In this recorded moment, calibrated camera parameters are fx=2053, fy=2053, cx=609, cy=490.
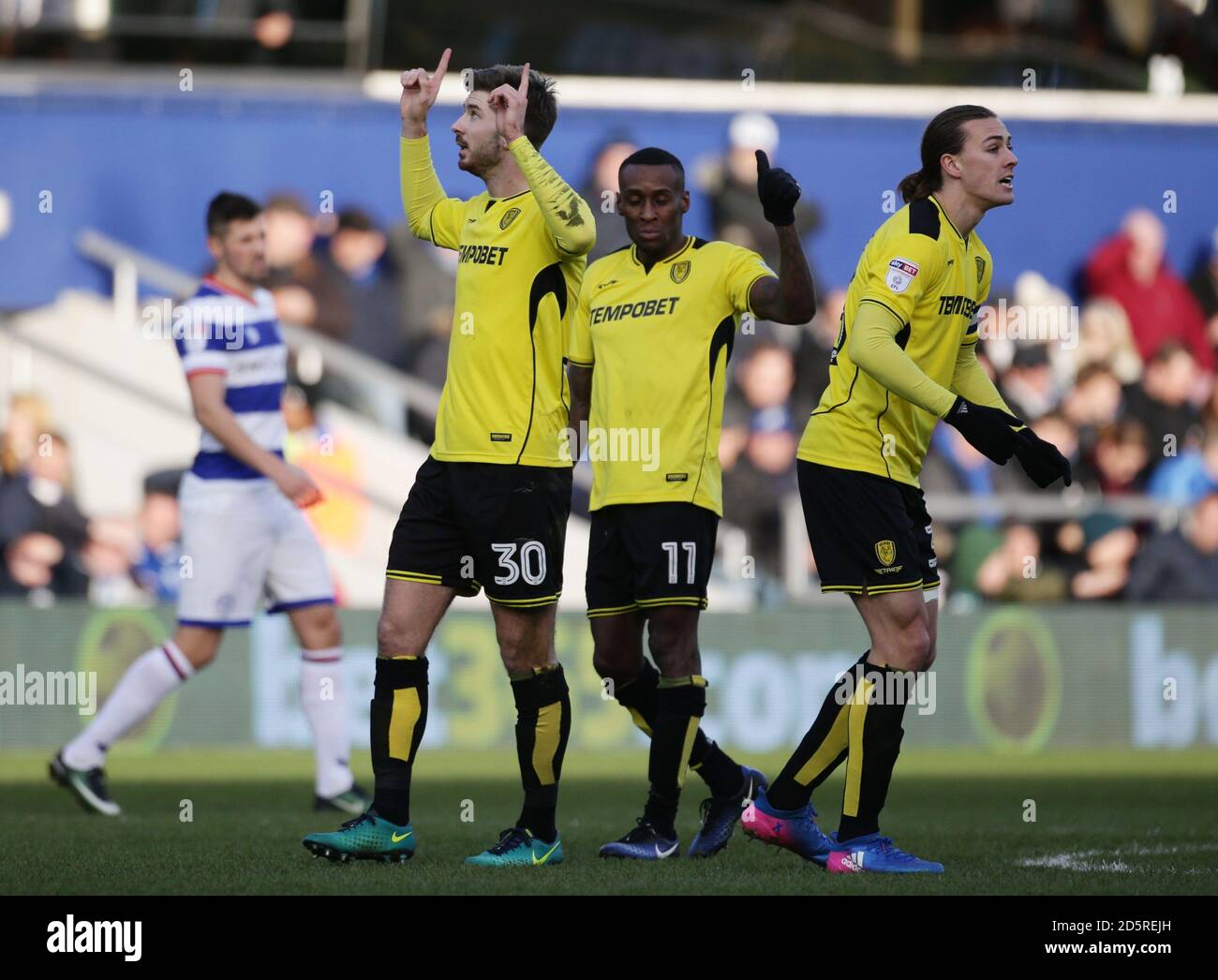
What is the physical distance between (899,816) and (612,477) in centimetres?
257

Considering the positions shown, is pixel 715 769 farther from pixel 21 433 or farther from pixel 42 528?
pixel 21 433

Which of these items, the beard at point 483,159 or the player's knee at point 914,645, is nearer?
the player's knee at point 914,645

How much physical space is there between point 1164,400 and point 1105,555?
1.67m

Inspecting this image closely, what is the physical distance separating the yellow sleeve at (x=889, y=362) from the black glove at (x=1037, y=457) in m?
0.24

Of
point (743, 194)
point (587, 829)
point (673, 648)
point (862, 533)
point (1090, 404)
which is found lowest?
point (587, 829)

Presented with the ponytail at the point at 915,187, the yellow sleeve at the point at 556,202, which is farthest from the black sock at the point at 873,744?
the yellow sleeve at the point at 556,202

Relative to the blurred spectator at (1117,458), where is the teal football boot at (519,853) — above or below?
below

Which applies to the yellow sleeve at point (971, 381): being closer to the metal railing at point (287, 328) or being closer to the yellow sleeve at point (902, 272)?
the yellow sleeve at point (902, 272)

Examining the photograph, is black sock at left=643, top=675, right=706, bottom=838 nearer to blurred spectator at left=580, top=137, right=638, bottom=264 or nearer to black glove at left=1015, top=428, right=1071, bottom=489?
black glove at left=1015, top=428, right=1071, bottom=489

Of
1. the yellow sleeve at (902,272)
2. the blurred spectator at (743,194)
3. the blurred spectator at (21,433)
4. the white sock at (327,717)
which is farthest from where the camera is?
the blurred spectator at (743,194)

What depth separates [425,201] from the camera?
720 centimetres

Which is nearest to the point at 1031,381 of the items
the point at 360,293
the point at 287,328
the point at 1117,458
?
the point at 1117,458

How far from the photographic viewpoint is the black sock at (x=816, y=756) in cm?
677
